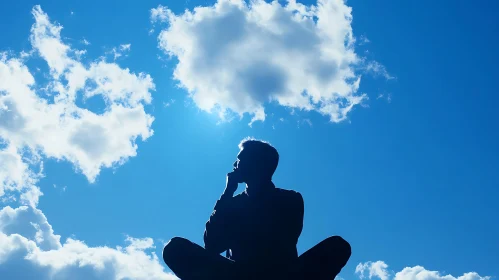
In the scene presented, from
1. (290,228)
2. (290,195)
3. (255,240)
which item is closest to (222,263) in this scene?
(255,240)

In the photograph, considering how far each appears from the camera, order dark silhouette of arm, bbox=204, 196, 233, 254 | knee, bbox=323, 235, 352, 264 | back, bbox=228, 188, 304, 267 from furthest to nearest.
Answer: dark silhouette of arm, bbox=204, 196, 233, 254 → back, bbox=228, 188, 304, 267 → knee, bbox=323, 235, 352, 264

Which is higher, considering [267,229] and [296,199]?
[296,199]

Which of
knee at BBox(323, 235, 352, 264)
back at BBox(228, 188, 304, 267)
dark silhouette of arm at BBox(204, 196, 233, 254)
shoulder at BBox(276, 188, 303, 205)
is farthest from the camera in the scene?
shoulder at BBox(276, 188, 303, 205)

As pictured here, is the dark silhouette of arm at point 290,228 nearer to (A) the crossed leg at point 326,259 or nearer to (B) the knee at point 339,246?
(A) the crossed leg at point 326,259

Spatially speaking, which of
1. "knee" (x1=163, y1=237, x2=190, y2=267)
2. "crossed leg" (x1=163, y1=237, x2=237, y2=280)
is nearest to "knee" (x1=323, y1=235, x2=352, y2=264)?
"crossed leg" (x1=163, y1=237, x2=237, y2=280)

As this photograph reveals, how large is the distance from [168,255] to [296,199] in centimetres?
203

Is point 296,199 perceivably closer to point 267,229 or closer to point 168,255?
point 267,229

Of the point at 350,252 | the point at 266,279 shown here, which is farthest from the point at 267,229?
the point at 350,252

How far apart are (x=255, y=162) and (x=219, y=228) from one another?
109 cm

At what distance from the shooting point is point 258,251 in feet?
19.7

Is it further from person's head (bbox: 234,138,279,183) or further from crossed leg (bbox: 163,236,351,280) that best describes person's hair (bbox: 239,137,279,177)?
crossed leg (bbox: 163,236,351,280)

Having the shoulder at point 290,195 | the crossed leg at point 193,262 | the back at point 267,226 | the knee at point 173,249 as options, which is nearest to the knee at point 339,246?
the back at point 267,226

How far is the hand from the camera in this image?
20.8ft

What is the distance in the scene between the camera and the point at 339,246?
557 cm
